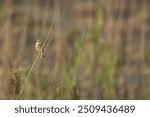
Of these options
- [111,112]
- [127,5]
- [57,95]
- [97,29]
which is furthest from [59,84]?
[127,5]

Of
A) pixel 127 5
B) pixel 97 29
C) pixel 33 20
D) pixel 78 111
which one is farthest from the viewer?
pixel 127 5

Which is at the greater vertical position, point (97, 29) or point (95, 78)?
point (97, 29)

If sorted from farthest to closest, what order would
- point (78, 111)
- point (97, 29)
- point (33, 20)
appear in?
point (33, 20) → point (97, 29) → point (78, 111)

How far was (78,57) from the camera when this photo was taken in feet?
11.8

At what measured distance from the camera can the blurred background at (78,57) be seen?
3.34 meters

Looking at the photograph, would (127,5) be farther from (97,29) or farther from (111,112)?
(111,112)

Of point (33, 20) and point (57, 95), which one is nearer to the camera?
point (57, 95)

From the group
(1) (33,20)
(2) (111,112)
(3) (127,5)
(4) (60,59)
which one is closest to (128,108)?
(2) (111,112)

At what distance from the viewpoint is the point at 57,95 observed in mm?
3285

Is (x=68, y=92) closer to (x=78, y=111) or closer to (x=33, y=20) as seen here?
(x=78, y=111)

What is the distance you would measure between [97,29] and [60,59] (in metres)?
0.42

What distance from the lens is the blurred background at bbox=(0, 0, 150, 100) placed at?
334 centimetres

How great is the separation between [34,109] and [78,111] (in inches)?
7.8

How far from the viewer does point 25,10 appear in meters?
8.20
